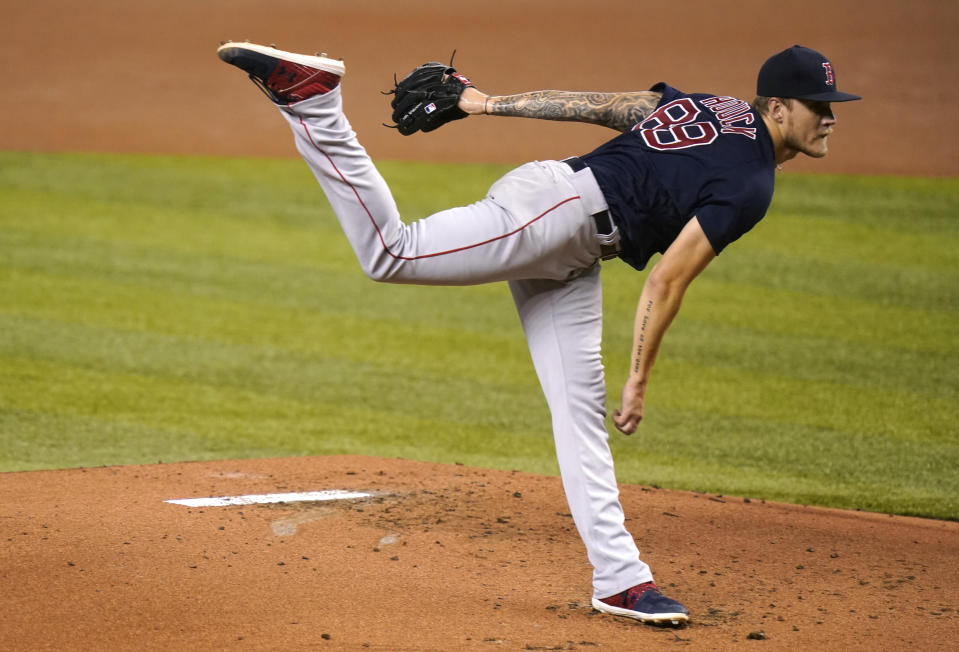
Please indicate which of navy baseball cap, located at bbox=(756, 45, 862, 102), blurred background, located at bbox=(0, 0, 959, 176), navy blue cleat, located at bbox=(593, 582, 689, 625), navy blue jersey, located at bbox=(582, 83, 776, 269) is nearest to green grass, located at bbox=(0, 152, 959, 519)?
blurred background, located at bbox=(0, 0, 959, 176)

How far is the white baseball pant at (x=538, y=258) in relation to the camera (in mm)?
3154

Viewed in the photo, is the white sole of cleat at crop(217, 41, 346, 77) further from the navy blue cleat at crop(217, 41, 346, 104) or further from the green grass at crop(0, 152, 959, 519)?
the green grass at crop(0, 152, 959, 519)

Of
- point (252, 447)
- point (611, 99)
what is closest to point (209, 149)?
point (252, 447)

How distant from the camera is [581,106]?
3.61 metres

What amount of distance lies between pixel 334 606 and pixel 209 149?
10.9 m

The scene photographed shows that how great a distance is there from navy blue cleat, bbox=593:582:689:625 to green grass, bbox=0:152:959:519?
7.44 ft

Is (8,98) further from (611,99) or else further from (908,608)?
(908,608)

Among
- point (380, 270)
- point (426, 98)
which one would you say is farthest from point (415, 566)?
point (426, 98)

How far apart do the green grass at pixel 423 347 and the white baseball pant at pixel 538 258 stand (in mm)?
2275

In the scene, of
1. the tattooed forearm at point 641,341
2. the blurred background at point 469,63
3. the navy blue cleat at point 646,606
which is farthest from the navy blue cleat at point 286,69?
the blurred background at point 469,63

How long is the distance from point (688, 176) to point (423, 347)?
4.94 m

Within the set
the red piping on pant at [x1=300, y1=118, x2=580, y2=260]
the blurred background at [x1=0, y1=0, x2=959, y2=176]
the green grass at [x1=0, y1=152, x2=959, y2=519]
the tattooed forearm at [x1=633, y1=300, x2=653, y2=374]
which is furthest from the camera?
the blurred background at [x1=0, y1=0, x2=959, y2=176]

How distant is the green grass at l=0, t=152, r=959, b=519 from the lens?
6.14 meters

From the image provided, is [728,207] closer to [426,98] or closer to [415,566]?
[426,98]
